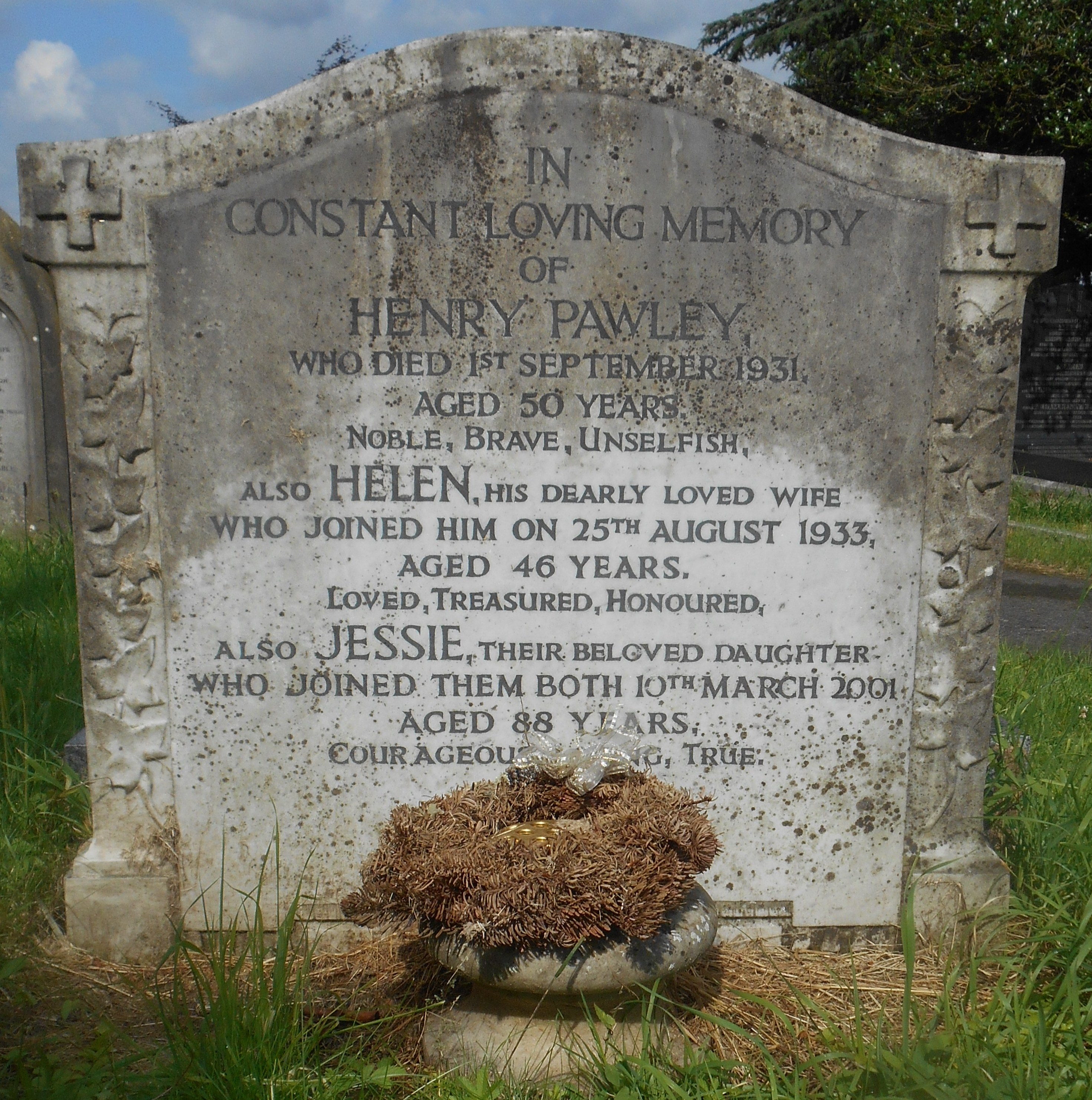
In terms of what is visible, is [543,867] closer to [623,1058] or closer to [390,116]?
[623,1058]

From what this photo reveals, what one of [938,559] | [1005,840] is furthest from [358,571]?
[1005,840]

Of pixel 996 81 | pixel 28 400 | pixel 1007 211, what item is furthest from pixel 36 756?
pixel 996 81

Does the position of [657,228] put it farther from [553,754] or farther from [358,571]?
[553,754]

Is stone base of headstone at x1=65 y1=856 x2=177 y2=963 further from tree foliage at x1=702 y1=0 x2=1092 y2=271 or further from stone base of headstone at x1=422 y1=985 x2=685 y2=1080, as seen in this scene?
tree foliage at x1=702 y1=0 x2=1092 y2=271

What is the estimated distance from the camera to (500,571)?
2576mm

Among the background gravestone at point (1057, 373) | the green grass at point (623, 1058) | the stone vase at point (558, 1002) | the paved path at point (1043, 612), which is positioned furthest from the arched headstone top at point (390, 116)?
the background gravestone at point (1057, 373)

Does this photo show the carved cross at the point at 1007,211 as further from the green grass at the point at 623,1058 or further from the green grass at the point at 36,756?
the green grass at the point at 36,756

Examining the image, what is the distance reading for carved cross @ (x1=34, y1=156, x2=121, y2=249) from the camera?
236 centimetres

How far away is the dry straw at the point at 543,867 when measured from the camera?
1823 millimetres

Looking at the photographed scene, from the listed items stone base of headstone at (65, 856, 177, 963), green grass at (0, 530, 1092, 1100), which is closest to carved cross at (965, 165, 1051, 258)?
green grass at (0, 530, 1092, 1100)

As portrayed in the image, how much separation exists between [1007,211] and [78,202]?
227 cm

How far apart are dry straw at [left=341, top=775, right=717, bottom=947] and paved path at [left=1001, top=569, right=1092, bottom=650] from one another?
362cm

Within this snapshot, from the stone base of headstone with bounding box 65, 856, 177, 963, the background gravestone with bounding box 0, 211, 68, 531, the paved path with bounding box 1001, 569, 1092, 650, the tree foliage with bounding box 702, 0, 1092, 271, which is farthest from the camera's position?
the tree foliage with bounding box 702, 0, 1092, 271

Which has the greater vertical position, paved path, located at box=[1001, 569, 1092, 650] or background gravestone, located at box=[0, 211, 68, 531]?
background gravestone, located at box=[0, 211, 68, 531]
